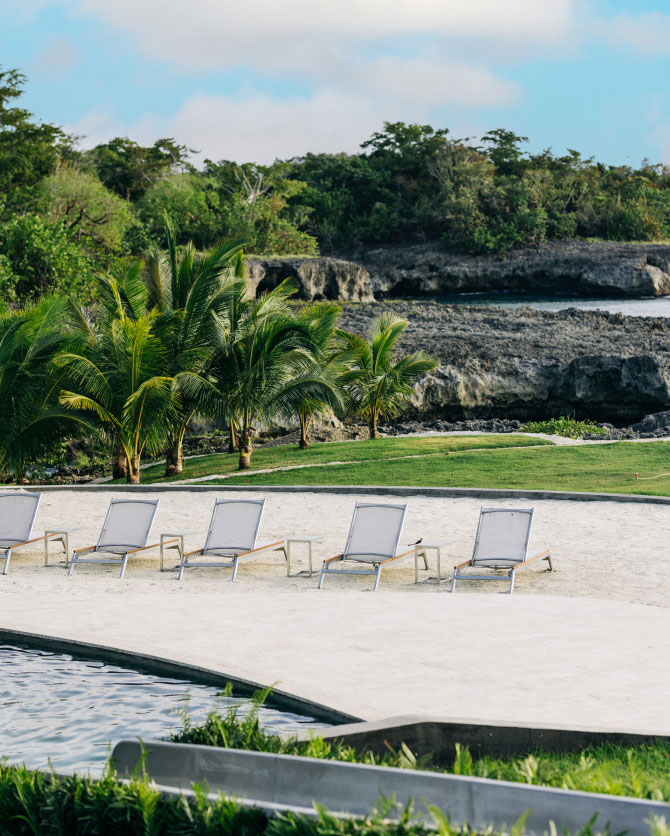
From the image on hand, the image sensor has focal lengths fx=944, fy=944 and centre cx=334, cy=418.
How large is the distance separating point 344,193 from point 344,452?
192ft

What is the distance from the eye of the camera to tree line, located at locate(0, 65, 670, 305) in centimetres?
5109

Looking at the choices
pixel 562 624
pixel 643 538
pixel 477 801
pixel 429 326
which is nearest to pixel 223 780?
pixel 477 801

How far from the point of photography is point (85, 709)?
6.15 m

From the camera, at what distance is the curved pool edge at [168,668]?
5.95 metres

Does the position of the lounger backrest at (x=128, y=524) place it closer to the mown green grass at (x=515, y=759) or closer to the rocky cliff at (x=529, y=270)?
the mown green grass at (x=515, y=759)

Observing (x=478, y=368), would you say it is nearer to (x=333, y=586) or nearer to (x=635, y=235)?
(x=333, y=586)

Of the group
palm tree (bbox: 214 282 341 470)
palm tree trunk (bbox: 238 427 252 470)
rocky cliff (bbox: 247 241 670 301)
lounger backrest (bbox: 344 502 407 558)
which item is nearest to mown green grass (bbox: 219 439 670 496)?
palm tree trunk (bbox: 238 427 252 470)

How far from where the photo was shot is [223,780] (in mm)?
4105

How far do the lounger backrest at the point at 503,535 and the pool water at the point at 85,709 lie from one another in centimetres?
407

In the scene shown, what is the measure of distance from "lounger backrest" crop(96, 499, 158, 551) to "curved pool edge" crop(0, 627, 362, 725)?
3022 millimetres

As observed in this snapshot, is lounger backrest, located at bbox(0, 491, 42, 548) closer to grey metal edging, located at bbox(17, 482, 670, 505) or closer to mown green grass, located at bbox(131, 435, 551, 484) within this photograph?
grey metal edging, located at bbox(17, 482, 670, 505)

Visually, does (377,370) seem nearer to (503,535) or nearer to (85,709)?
(503,535)

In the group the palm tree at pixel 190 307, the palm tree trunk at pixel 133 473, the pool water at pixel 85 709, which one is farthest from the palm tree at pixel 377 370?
the pool water at pixel 85 709

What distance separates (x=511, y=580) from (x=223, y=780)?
559cm
